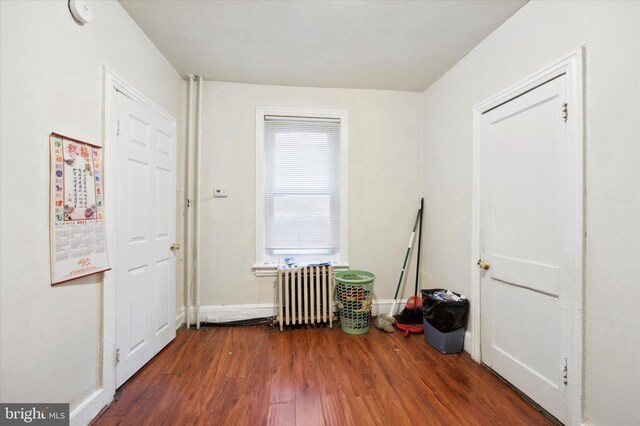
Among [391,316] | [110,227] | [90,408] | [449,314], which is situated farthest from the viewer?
[391,316]

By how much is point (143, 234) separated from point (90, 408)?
3.61 feet

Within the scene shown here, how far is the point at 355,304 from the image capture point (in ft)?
8.53

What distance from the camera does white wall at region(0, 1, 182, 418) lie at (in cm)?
108

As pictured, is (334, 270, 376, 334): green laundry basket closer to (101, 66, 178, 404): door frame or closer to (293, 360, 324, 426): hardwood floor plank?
(293, 360, 324, 426): hardwood floor plank

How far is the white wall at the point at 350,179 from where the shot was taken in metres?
2.80

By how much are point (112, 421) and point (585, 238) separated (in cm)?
284

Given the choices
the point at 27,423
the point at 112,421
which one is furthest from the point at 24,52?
the point at 112,421

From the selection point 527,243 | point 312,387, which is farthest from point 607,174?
point 312,387

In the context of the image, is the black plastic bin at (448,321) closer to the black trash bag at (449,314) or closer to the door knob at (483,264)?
the black trash bag at (449,314)

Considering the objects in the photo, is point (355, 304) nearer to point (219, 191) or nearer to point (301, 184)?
point (301, 184)

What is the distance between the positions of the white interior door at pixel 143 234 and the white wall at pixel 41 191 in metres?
0.22

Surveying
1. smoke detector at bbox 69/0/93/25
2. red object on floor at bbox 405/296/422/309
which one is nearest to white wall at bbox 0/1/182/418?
smoke detector at bbox 69/0/93/25

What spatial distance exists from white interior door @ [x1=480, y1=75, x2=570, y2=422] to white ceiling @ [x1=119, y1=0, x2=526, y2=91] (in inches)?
28.7

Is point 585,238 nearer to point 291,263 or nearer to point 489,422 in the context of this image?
point 489,422
